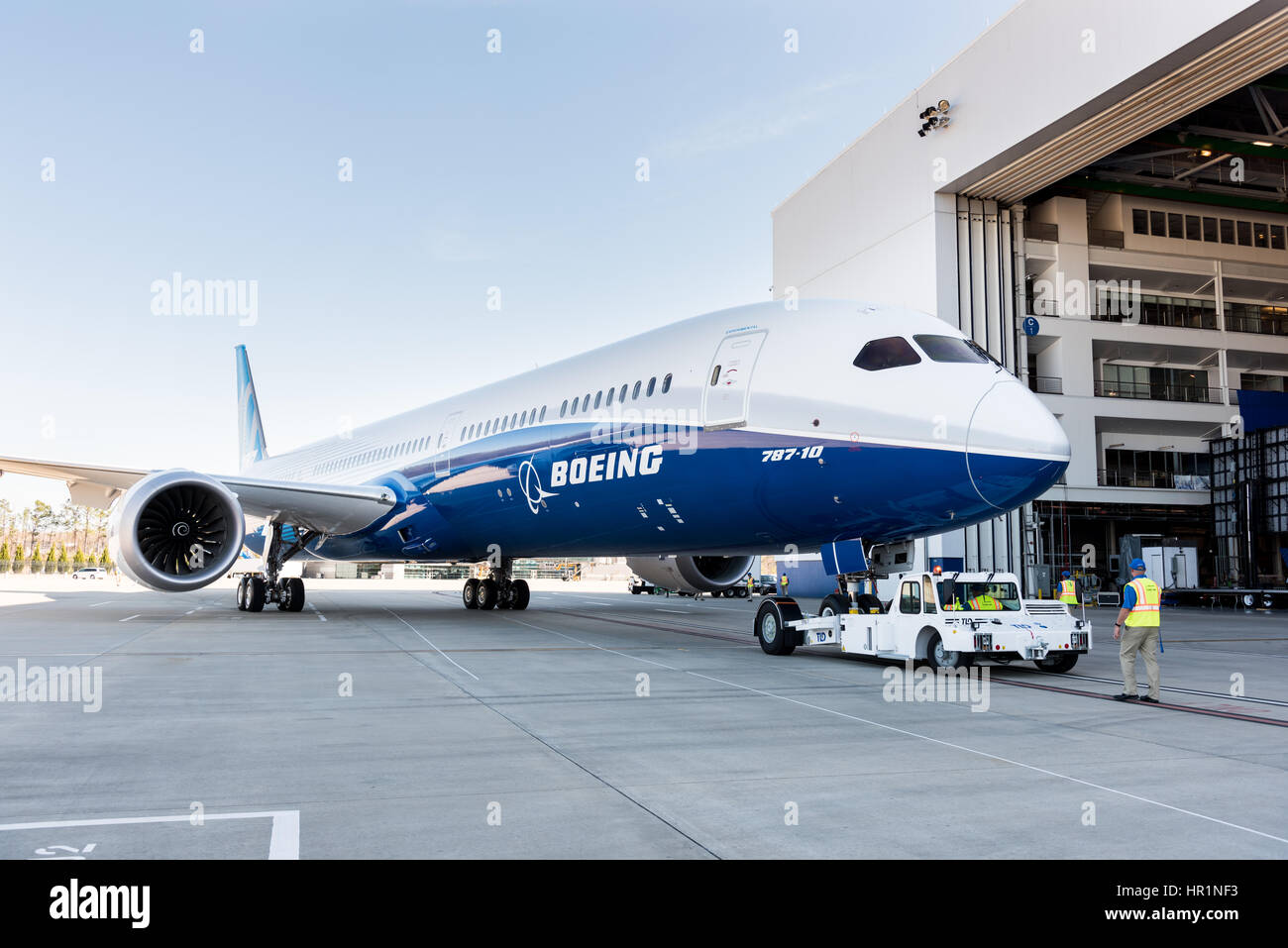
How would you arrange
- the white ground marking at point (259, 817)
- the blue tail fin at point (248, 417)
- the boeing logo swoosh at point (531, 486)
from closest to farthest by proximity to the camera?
the white ground marking at point (259, 817) → the boeing logo swoosh at point (531, 486) → the blue tail fin at point (248, 417)

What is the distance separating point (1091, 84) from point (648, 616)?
16900mm

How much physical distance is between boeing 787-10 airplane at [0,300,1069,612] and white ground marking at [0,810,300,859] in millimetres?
6754

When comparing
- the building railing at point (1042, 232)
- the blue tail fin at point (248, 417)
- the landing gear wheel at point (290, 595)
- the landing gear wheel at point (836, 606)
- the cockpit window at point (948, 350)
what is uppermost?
the building railing at point (1042, 232)

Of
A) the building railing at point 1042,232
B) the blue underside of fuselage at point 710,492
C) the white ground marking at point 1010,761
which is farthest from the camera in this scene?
the building railing at point 1042,232

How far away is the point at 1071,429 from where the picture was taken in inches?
1312

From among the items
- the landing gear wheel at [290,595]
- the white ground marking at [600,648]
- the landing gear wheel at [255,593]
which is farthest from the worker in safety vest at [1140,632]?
the landing gear wheel at [255,593]

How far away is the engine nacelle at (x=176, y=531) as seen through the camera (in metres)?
14.1

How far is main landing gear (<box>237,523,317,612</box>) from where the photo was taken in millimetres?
19250

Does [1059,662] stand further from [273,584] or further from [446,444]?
[273,584]

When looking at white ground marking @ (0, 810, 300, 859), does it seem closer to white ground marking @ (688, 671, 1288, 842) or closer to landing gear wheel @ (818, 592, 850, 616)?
white ground marking @ (688, 671, 1288, 842)

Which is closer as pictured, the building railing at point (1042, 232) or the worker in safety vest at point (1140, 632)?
the worker in safety vest at point (1140, 632)

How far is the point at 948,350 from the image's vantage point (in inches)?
388

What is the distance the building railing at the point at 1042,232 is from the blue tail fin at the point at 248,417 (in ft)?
89.0

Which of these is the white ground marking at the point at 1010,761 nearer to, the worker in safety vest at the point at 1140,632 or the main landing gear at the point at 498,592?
the worker in safety vest at the point at 1140,632
